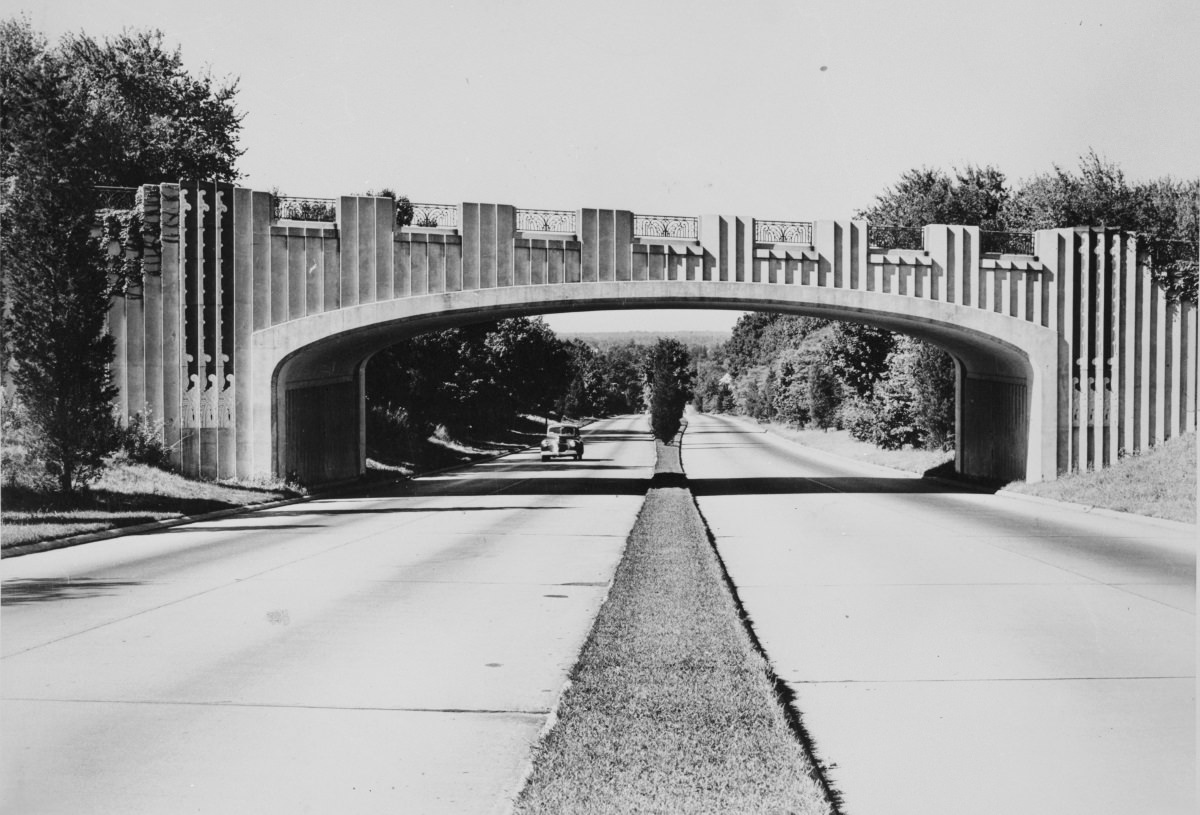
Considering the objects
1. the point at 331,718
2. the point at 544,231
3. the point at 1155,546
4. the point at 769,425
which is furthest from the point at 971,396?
the point at 769,425

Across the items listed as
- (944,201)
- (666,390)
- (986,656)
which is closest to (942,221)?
(944,201)

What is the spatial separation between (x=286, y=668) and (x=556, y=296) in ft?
62.7

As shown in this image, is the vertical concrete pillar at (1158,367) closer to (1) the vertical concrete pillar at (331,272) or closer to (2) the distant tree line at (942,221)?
(2) the distant tree line at (942,221)

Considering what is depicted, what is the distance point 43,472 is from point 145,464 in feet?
16.7

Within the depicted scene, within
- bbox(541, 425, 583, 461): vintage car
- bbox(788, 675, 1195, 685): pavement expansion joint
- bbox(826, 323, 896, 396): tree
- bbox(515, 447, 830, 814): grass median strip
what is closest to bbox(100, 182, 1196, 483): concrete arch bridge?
bbox(515, 447, 830, 814): grass median strip

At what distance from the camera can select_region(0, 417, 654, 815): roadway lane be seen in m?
6.14

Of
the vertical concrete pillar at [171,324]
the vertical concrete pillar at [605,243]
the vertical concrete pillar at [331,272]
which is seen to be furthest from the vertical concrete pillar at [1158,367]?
the vertical concrete pillar at [171,324]

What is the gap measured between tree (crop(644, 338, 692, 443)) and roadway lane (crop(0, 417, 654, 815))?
103 feet

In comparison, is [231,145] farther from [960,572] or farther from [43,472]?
[960,572]

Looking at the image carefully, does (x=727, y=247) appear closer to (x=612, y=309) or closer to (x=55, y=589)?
(x=612, y=309)

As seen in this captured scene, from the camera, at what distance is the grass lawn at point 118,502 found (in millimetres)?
17672

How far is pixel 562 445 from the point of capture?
167ft

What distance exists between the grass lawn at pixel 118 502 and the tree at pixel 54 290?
0.67 meters

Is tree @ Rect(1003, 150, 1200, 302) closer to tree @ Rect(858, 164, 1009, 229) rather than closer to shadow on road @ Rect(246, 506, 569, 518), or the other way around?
tree @ Rect(858, 164, 1009, 229)
